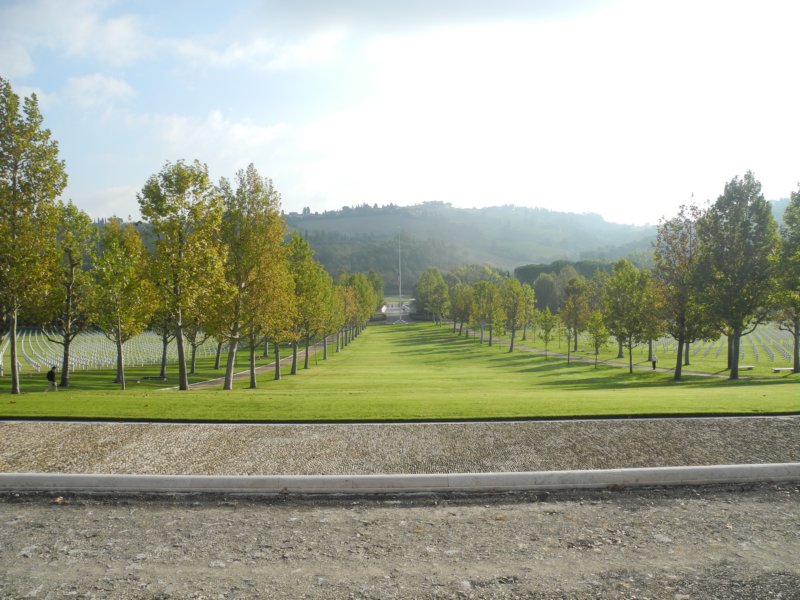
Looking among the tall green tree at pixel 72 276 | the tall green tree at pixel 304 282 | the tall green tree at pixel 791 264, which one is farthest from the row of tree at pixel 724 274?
the tall green tree at pixel 72 276

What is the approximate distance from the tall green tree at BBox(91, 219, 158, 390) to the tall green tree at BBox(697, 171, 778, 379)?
3870cm

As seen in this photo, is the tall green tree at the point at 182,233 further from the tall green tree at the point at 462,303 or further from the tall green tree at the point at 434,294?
the tall green tree at the point at 434,294

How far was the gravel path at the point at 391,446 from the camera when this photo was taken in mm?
12344

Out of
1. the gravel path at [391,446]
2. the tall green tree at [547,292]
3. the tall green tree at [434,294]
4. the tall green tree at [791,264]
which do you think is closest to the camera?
the gravel path at [391,446]

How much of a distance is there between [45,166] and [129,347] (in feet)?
158

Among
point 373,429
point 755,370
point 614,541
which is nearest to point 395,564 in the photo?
point 614,541

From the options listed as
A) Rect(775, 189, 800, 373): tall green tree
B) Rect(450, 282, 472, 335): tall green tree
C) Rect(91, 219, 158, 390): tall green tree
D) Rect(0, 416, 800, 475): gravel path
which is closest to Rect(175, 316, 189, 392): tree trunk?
Rect(91, 219, 158, 390): tall green tree

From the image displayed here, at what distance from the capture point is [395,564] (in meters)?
7.90

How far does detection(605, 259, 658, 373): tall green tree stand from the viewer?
4756cm

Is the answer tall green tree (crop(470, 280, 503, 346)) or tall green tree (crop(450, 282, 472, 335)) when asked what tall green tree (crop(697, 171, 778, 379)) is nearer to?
tall green tree (crop(470, 280, 503, 346))

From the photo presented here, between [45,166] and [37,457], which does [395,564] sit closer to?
[37,457]

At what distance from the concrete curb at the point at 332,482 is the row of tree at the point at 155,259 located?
52.3 feet

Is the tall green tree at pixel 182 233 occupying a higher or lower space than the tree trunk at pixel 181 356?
higher

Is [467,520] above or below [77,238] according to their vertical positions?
below
